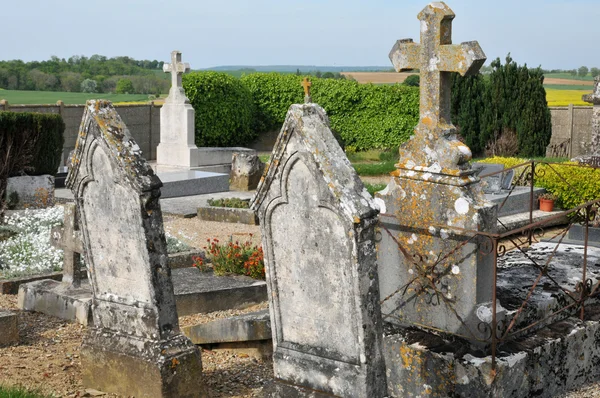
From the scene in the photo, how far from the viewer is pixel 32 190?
14.5 meters

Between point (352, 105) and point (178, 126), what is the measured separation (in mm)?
8856

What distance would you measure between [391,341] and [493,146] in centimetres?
1872

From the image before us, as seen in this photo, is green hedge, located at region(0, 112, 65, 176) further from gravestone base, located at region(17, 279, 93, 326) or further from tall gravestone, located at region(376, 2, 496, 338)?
tall gravestone, located at region(376, 2, 496, 338)

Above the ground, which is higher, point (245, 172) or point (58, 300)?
point (245, 172)

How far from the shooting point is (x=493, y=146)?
24.0m

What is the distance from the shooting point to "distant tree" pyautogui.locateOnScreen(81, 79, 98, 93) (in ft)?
129

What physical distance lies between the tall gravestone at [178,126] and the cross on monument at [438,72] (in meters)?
14.8

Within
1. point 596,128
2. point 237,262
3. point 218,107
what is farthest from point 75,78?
point 237,262

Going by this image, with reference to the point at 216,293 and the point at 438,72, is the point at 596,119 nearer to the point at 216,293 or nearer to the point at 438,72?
the point at 216,293

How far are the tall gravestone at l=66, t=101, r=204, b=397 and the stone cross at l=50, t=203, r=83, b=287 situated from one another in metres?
1.88

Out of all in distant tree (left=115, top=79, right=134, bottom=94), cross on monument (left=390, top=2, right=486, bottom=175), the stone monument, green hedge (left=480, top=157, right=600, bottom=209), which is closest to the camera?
cross on monument (left=390, top=2, right=486, bottom=175)

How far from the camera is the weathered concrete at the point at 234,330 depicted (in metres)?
7.01

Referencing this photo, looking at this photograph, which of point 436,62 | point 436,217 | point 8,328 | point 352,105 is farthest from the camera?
point 352,105

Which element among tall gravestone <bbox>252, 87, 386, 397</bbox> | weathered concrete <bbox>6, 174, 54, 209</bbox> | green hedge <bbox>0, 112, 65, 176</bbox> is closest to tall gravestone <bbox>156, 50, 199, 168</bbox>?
green hedge <bbox>0, 112, 65, 176</bbox>
